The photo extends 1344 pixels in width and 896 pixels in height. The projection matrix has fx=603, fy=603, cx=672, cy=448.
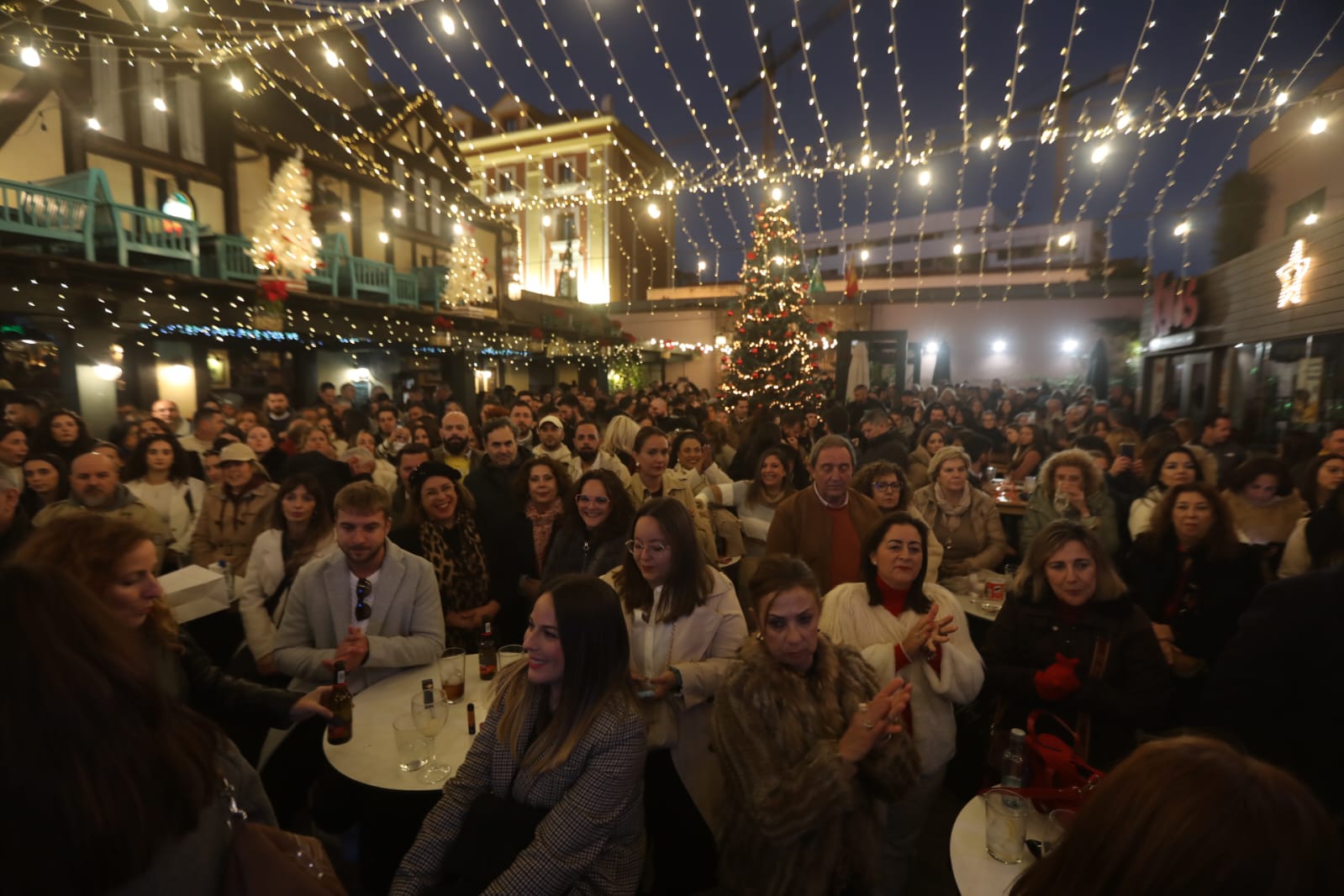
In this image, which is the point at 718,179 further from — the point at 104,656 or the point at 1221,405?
the point at 104,656

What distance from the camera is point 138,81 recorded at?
426 inches

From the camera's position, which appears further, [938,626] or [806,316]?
[806,316]

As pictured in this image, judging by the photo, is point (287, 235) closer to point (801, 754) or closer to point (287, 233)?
point (287, 233)

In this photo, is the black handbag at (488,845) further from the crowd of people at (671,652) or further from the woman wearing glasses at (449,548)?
the woman wearing glasses at (449,548)

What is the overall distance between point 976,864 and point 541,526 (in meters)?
3.23

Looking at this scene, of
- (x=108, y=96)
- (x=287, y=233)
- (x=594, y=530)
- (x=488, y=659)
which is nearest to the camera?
(x=488, y=659)

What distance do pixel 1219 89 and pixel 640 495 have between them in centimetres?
1065

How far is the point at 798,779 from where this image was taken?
199 centimetres

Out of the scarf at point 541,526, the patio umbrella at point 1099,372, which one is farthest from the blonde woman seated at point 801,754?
the patio umbrella at point 1099,372

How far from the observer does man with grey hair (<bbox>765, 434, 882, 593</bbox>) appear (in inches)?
150

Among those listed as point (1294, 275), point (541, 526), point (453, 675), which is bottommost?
point (453, 675)

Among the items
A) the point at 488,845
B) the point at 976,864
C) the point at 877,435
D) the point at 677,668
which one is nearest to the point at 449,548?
the point at 677,668

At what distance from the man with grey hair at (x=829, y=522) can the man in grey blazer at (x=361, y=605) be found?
6.96ft

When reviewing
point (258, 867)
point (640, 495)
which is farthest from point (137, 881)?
point (640, 495)
